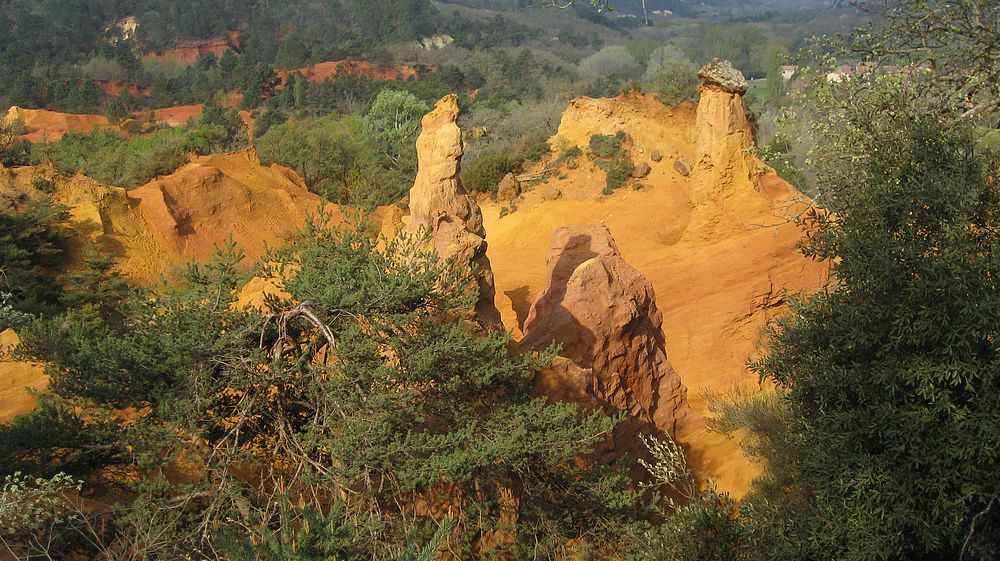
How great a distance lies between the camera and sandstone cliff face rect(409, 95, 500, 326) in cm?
859

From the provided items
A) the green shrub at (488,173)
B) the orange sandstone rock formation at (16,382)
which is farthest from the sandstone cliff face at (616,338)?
the green shrub at (488,173)

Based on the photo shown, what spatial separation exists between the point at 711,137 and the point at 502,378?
11.3 m

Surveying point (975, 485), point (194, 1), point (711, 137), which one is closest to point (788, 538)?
point (975, 485)

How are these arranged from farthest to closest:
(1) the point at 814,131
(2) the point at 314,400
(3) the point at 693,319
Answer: (3) the point at 693,319, (1) the point at 814,131, (2) the point at 314,400

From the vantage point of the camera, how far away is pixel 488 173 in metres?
23.6

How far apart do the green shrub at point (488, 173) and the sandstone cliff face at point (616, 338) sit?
13351 millimetres

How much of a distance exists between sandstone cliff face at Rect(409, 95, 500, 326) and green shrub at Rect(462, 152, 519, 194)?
14.3 m

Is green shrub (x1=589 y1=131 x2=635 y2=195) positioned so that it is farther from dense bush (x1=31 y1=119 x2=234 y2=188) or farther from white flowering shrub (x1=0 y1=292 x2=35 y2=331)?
dense bush (x1=31 y1=119 x2=234 y2=188)

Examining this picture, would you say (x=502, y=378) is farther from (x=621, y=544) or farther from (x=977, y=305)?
(x=977, y=305)

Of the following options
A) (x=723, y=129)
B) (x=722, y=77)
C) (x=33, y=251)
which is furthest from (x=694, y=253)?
(x=33, y=251)

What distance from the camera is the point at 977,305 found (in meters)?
4.55

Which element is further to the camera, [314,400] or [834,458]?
[314,400]

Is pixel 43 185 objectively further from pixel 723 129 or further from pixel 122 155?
pixel 723 129

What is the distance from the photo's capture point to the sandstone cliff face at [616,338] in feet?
29.9
